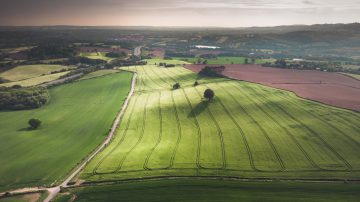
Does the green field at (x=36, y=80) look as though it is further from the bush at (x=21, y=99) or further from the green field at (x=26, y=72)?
the bush at (x=21, y=99)

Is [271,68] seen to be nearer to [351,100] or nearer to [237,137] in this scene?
[351,100]

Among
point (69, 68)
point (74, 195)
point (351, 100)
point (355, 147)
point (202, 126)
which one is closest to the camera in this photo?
point (74, 195)

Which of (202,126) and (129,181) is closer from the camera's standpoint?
(129,181)

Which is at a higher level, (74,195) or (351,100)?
(351,100)

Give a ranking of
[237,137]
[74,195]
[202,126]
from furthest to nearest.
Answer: [202,126], [237,137], [74,195]

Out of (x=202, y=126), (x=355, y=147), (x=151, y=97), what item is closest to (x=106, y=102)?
(x=151, y=97)

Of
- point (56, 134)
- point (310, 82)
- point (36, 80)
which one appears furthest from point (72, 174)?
point (310, 82)

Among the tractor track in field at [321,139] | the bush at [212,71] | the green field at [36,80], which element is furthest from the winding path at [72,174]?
the green field at [36,80]

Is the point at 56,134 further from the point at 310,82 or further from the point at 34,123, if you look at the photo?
the point at 310,82
